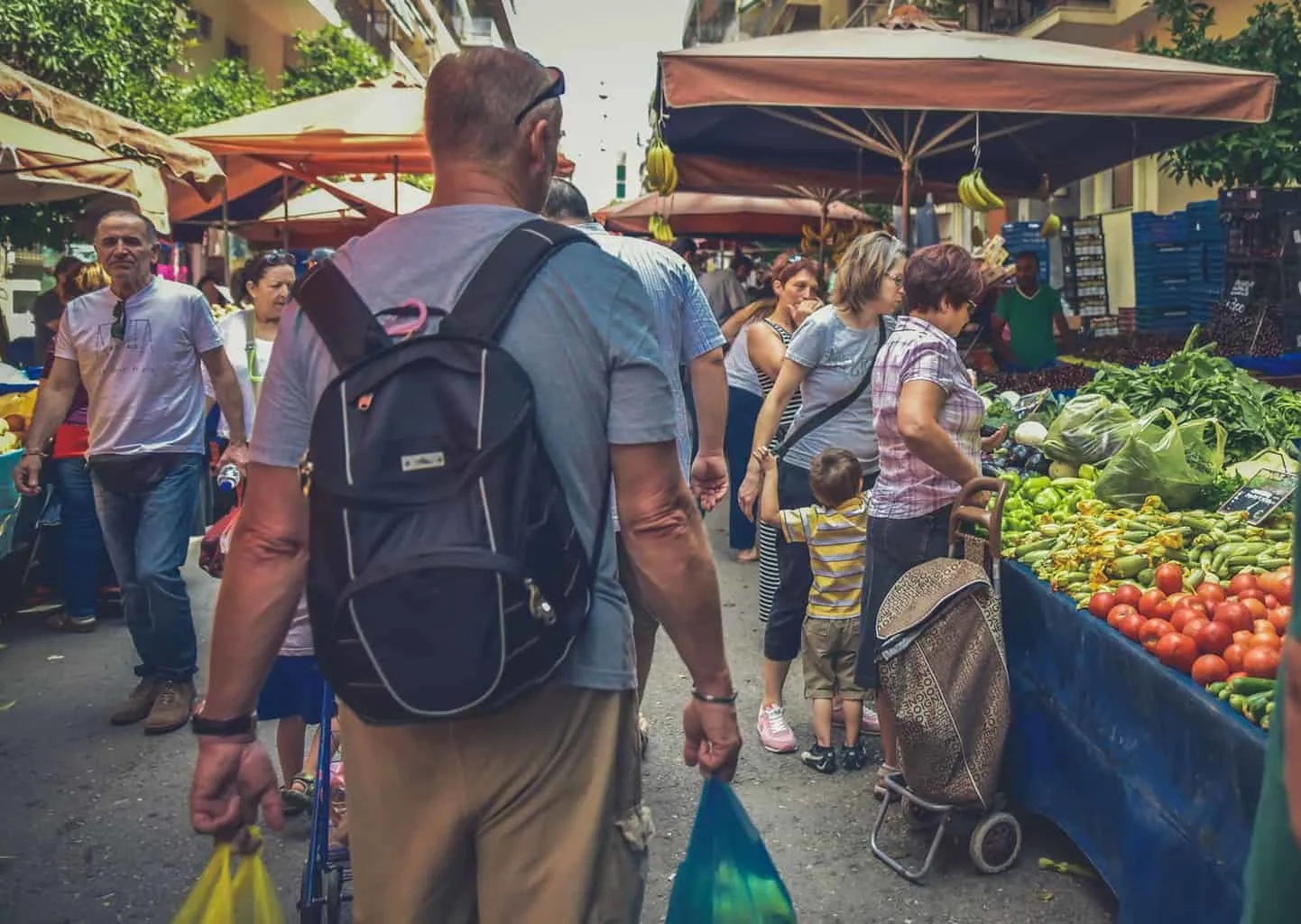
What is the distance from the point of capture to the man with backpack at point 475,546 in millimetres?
1790

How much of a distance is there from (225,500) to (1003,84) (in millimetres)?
6438

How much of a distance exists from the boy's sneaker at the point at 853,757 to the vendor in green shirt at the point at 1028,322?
579cm

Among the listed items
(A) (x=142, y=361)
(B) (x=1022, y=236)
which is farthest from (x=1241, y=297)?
(A) (x=142, y=361)

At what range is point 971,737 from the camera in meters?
3.96

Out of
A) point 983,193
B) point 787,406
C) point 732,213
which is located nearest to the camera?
point 787,406

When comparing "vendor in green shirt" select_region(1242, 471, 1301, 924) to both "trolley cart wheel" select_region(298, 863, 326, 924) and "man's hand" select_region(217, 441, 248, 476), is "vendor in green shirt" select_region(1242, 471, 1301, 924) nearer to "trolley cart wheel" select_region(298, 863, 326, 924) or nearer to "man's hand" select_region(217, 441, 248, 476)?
"trolley cart wheel" select_region(298, 863, 326, 924)

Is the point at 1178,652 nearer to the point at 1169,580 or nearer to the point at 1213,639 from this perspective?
the point at 1213,639

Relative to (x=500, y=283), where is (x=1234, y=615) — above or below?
below

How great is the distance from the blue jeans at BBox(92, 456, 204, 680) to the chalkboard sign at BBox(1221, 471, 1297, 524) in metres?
4.22

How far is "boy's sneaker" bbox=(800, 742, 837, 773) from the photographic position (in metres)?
4.96

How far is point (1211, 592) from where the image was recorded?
372cm

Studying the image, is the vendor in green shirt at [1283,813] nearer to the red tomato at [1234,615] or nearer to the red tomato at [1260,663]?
the red tomato at [1260,663]

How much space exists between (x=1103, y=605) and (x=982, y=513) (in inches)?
19.5

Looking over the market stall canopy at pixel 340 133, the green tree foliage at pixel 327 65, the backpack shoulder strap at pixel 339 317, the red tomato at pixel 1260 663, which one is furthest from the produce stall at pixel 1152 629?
the green tree foliage at pixel 327 65
